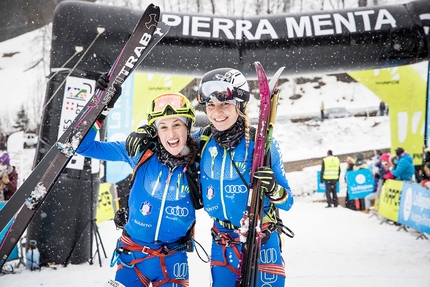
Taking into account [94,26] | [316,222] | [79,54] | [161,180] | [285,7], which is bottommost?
[316,222]

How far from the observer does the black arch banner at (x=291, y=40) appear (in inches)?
236

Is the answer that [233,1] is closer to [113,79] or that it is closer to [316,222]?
[316,222]

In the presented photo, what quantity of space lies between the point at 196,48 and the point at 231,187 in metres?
3.61

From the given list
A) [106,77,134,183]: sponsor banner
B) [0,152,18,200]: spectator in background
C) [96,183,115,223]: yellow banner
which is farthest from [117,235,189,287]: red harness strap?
[96,183,115,223]: yellow banner

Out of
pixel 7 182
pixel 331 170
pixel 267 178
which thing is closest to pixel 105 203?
pixel 7 182

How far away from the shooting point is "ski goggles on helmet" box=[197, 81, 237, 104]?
2953 mm

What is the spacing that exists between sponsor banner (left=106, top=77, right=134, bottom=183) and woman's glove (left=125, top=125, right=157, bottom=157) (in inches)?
267

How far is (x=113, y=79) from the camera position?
3367mm

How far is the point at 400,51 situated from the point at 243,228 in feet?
15.9

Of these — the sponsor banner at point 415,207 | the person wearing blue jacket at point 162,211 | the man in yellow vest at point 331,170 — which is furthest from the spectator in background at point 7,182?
the man in yellow vest at point 331,170

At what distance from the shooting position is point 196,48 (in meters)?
5.99

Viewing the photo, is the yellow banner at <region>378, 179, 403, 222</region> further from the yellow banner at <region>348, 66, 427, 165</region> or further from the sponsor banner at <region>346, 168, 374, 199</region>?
the yellow banner at <region>348, 66, 427, 165</region>

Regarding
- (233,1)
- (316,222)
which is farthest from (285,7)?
(316,222)

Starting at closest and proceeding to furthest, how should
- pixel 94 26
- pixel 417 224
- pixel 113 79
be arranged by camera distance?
pixel 113 79 < pixel 94 26 < pixel 417 224
